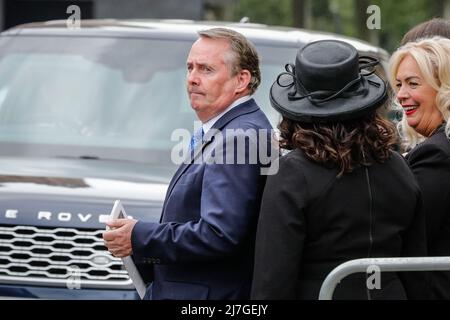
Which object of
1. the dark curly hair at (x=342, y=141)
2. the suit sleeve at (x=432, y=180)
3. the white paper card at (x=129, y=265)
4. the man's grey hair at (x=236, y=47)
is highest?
the man's grey hair at (x=236, y=47)

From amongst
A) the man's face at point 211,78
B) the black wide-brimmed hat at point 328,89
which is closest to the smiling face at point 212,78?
the man's face at point 211,78

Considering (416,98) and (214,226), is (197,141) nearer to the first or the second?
(214,226)

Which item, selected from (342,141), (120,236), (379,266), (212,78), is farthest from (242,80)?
(379,266)

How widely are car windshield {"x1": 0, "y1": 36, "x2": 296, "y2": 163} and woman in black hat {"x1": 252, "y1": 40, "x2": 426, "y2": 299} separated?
233 cm

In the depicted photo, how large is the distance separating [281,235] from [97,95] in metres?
3.01

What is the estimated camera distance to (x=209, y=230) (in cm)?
375

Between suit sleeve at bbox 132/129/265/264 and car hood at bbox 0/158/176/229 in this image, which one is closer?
suit sleeve at bbox 132/129/265/264

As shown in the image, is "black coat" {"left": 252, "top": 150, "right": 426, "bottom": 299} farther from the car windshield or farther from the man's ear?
the car windshield

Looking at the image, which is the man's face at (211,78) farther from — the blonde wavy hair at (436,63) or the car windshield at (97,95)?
the car windshield at (97,95)

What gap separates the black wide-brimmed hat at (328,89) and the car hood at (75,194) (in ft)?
4.92

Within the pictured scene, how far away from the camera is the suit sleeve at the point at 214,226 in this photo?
3740 mm

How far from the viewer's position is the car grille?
16.6ft

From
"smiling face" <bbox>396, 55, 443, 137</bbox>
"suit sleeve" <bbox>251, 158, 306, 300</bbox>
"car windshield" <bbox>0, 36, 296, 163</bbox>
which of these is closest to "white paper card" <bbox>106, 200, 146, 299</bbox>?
"suit sleeve" <bbox>251, 158, 306, 300</bbox>
